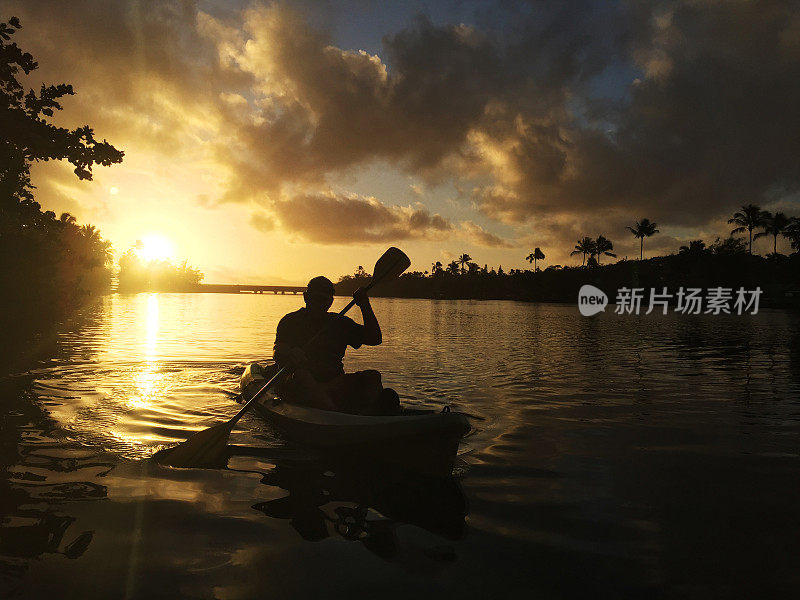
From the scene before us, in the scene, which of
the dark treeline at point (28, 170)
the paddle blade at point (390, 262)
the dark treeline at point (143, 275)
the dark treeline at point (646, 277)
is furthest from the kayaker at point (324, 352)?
the dark treeline at point (143, 275)

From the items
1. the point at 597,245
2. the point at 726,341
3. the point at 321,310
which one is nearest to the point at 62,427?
the point at 321,310

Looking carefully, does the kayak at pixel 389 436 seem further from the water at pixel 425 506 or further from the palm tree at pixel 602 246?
the palm tree at pixel 602 246

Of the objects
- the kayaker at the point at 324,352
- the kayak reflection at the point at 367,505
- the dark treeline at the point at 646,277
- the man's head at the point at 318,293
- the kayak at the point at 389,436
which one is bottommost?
the kayak reflection at the point at 367,505

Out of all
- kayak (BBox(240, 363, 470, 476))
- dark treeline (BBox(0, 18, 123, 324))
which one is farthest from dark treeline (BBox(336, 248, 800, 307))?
kayak (BBox(240, 363, 470, 476))

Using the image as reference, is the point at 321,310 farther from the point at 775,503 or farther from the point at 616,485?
the point at 775,503

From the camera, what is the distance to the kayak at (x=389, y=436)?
4.88 meters

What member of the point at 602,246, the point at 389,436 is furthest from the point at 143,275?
the point at 389,436

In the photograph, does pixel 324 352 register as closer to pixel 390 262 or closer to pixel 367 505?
pixel 390 262

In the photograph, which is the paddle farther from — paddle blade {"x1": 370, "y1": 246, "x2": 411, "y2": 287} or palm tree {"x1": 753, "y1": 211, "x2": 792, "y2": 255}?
palm tree {"x1": 753, "y1": 211, "x2": 792, "y2": 255}

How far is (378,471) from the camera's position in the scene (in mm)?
5465

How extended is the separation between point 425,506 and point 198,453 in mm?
2757

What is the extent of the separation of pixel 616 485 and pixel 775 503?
1.36m

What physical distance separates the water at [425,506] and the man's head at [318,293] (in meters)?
1.88

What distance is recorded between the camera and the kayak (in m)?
4.88
